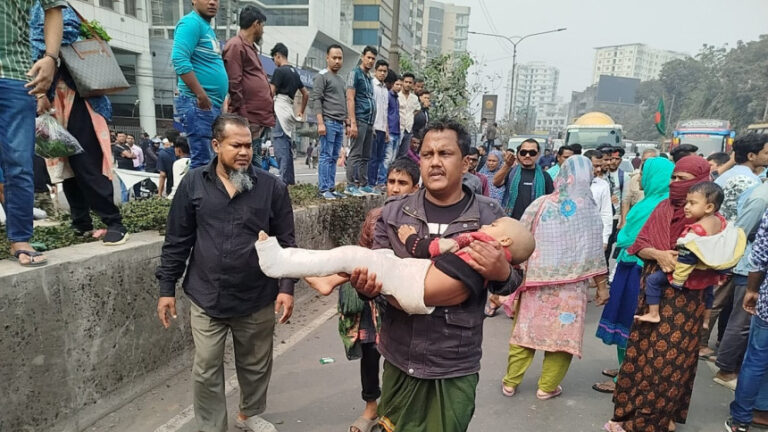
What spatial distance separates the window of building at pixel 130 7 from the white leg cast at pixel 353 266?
26.4 metres

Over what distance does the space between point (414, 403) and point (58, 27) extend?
2.86m

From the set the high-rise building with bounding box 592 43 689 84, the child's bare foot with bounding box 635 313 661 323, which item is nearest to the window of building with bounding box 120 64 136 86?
the child's bare foot with bounding box 635 313 661 323

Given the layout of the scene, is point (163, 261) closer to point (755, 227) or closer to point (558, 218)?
point (558, 218)

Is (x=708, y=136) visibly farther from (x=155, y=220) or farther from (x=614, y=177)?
(x=155, y=220)

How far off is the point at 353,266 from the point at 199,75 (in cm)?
307

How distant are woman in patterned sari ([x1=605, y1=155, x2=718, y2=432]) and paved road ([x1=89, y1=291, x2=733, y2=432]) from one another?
0.34 meters

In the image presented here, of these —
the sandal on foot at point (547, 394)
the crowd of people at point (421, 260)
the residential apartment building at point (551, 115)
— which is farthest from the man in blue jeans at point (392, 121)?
the residential apartment building at point (551, 115)

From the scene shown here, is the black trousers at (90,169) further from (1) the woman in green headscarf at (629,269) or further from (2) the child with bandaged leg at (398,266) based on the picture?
(1) the woman in green headscarf at (629,269)

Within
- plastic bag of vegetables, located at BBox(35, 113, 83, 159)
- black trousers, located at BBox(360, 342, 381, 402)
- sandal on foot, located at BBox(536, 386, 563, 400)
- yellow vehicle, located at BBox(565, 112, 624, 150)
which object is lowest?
sandal on foot, located at BBox(536, 386, 563, 400)

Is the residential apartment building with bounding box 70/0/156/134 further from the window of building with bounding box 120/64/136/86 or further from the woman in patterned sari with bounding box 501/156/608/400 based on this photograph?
the woman in patterned sari with bounding box 501/156/608/400

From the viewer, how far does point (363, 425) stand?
9.79 feet

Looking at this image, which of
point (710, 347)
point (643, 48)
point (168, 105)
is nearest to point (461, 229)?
point (710, 347)

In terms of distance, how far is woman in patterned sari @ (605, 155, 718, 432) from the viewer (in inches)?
117

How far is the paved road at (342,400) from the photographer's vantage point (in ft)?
9.99
